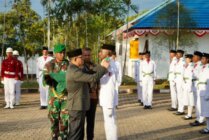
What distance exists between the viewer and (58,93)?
8352 millimetres

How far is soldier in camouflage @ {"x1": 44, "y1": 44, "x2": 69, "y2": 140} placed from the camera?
8.34 metres

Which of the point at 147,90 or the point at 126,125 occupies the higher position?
the point at 147,90

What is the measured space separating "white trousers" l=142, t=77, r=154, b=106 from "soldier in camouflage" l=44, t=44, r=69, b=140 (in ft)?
26.3

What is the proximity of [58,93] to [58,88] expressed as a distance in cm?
9

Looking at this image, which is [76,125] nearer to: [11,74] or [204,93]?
[204,93]

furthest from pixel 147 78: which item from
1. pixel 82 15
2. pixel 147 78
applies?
pixel 82 15

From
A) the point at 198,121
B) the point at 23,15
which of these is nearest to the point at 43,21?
the point at 23,15

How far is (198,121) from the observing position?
40.0 ft

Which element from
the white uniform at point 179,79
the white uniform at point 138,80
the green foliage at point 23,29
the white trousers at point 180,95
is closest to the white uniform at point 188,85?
the white trousers at point 180,95

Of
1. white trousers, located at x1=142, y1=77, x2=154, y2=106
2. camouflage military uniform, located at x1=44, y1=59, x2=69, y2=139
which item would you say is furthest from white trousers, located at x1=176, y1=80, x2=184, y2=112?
camouflage military uniform, located at x1=44, y1=59, x2=69, y2=139

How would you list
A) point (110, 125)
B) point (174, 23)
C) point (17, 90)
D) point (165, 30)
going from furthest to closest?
1. point (165, 30)
2. point (174, 23)
3. point (17, 90)
4. point (110, 125)

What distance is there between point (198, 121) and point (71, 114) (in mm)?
5665

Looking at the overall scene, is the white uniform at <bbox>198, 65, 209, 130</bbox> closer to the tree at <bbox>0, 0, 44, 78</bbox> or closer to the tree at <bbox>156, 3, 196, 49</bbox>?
the tree at <bbox>156, 3, 196, 49</bbox>

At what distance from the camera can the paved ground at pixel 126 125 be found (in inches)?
410
